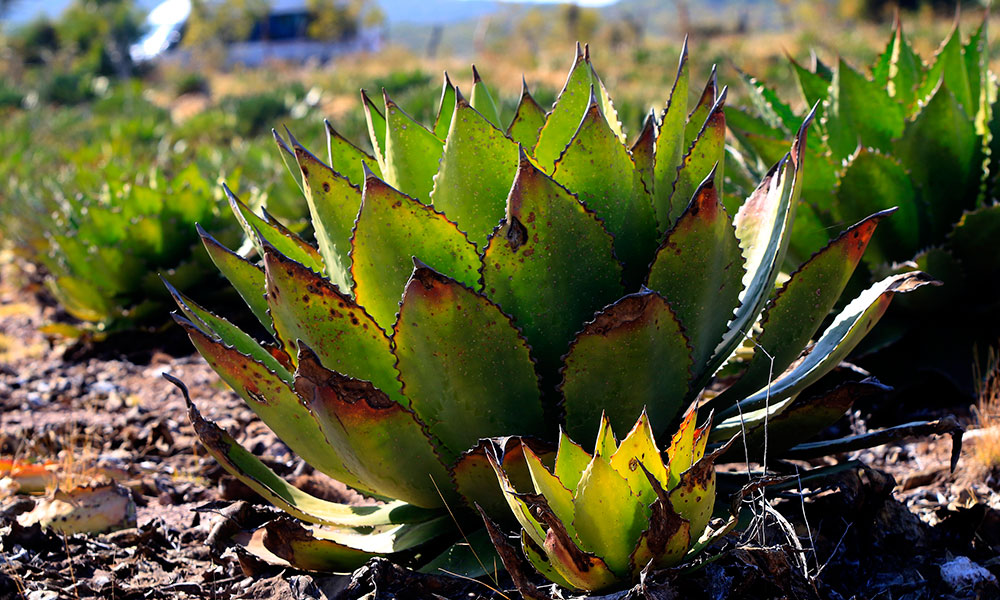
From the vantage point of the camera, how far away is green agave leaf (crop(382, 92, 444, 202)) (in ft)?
4.77

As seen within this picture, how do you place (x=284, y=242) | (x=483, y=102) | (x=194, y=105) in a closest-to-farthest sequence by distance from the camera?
1. (x=284, y=242)
2. (x=483, y=102)
3. (x=194, y=105)

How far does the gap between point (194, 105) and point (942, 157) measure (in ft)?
74.9

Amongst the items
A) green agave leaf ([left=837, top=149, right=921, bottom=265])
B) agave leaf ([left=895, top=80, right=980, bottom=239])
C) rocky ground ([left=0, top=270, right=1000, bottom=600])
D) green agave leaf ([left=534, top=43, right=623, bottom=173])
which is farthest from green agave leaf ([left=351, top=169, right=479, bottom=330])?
agave leaf ([left=895, top=80, right=980, bottom=239])

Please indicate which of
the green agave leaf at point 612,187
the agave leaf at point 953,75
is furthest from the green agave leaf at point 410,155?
the agave leaf at point 953,75

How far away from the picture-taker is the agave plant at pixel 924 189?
2049mm

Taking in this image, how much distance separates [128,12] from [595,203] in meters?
48.8

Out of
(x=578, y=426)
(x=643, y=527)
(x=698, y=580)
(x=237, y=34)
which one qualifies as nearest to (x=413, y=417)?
(x=578, y=426)

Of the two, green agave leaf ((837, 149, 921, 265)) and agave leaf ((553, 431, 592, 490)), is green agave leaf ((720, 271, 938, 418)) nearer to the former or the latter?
agave leaf ((553, 431, 592, 490))

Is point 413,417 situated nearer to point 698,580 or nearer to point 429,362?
point 429,362

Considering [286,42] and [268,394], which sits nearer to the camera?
[268,394]

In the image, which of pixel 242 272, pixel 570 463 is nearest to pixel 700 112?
pixel 570 463

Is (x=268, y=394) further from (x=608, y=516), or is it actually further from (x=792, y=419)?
(x=792, y=419)

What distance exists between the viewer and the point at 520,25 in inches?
1834

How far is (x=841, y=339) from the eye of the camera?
133 cm
